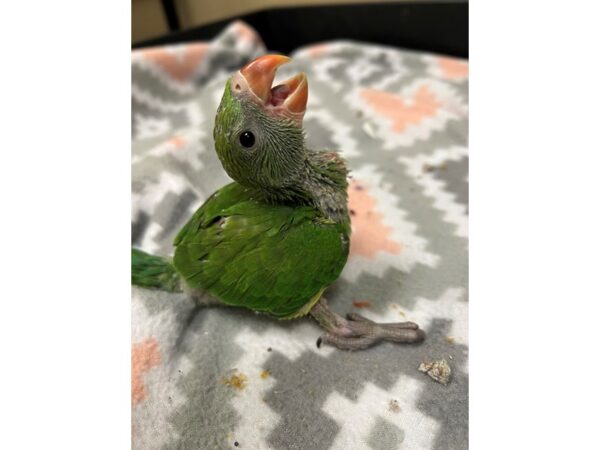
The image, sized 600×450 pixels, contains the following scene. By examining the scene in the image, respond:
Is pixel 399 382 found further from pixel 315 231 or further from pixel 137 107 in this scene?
pixel 137 107

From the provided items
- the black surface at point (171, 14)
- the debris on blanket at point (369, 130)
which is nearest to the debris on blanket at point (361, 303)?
the debris on blanket at point (369, 130)

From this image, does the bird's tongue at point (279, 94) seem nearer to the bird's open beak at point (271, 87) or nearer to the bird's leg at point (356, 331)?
the bird's open beak at point (271, 87)

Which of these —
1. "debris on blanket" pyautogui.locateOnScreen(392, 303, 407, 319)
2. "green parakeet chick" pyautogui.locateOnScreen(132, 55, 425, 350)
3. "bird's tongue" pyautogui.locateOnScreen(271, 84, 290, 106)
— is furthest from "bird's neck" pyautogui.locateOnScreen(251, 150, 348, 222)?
"debris on blanket" pyautogui.locateOnScreen(392, 303, 407, 319)

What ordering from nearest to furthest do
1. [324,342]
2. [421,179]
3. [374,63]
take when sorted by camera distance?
[324,342] < [421,179] < [374,63]

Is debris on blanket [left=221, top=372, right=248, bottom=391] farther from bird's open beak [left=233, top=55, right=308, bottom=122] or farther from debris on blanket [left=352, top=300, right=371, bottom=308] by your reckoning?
bird's open beak [left=233, top=55, right=308, bottom=122]

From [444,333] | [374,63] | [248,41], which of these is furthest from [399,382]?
[248,41]
